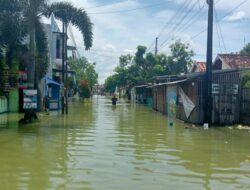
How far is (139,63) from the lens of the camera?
65625 millimetres

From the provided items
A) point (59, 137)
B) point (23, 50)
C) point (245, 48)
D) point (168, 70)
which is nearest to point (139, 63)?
point (168, 70)

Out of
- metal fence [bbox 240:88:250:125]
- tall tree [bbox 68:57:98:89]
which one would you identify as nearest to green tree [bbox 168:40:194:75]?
tall tree [bbox 68:57:98:89]

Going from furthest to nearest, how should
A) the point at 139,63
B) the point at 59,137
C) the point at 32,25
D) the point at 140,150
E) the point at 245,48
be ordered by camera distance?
the point at 139,63 → the point at 245,48 → the point at 32,25 → the point at 59,137 → the point at 140,150

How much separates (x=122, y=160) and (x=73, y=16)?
1557 centimetres

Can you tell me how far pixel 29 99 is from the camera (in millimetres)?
23969

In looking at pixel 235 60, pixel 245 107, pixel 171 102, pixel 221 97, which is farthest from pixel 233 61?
pixel 245 107

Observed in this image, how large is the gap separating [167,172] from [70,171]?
2.18 meters

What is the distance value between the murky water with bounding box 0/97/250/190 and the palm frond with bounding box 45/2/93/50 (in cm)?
871

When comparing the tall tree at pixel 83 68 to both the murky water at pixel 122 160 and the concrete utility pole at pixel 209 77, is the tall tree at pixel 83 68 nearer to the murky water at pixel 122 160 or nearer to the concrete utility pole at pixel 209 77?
the concrete utility pole at pixel 209 77

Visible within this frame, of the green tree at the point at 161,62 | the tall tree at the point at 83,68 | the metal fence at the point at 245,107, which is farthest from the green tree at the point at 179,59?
the metal fence at the point at 245,107

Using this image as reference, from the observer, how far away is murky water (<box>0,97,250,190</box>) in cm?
877

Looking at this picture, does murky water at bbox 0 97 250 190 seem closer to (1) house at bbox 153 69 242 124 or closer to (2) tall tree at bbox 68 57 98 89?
(1) house at bbox 153 69 242 124

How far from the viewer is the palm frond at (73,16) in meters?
25.2

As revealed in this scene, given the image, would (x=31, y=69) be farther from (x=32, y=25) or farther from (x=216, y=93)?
(x=216, y=93)
